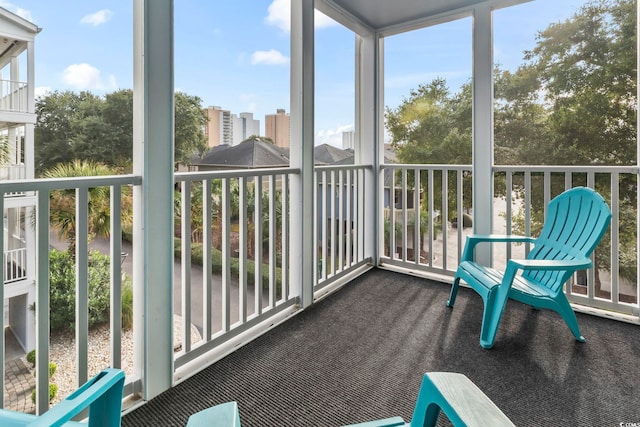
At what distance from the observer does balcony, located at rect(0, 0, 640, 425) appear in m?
1.58

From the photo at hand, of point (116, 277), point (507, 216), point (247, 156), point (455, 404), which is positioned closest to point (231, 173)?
point (247, 156)

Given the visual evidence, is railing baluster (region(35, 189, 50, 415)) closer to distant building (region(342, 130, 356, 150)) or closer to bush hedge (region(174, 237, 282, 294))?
bush hedge (region(174, 237, 282, 294))

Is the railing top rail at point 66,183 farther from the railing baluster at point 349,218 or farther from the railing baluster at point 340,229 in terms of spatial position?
the railing baluster at point 349,218

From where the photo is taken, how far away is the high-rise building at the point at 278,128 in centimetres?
247

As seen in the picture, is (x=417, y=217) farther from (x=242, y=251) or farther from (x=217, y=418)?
(x=217, y=418)

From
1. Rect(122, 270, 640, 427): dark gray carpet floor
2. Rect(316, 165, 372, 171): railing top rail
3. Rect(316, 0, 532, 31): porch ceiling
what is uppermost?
Result: Rect(316, 0, 532, 31): porch ceiling

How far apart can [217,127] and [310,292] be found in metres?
1.40

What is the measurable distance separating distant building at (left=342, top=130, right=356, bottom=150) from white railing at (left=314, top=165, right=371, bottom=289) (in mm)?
221

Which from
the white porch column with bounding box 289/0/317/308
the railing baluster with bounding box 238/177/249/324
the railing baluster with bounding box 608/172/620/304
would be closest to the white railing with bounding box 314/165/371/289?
the white porch column with bounding box 289/0/317/308

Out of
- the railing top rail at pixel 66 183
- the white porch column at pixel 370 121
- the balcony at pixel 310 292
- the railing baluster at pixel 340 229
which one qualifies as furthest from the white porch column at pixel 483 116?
the railing top rail at pixel 66 183

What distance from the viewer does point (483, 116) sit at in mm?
3000

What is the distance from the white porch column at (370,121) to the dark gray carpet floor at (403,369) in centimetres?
121

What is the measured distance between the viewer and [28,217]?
4.48 ft

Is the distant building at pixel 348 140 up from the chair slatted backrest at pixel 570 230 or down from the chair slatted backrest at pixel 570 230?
up
